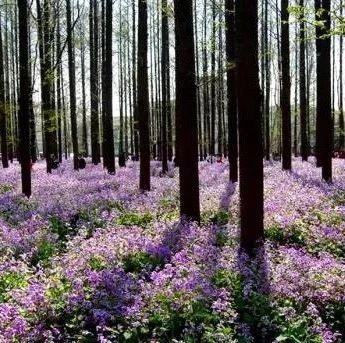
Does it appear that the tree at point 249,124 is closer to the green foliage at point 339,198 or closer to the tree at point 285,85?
the green foliage at point 339,198

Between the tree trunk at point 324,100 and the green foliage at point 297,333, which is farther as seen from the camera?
the tree trunk at point 324,100

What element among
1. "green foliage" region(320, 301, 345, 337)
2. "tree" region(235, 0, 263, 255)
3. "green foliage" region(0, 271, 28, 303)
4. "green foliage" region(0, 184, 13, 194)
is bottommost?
"green foliage" region(0, 184, 13, 194)

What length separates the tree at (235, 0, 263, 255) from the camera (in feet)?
31.3

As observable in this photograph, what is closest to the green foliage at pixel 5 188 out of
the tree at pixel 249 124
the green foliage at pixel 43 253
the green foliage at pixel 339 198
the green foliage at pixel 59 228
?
the green foliage at pixel 59 228

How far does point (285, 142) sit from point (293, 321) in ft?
61.5

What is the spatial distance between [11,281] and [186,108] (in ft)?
19.1

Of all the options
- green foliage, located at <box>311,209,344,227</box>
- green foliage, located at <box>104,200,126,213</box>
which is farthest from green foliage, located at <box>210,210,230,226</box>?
green foliage, located at <box>104,200,126,213</box>

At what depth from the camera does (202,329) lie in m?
6.49

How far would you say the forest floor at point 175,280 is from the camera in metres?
6.56

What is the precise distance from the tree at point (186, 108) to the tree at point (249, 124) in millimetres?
2638

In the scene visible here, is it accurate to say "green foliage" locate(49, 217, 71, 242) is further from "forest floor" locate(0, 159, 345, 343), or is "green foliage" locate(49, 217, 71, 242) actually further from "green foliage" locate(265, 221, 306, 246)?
"green foliage" locate(265, 221, 306, 246)

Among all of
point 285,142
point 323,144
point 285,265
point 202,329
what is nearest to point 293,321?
point 202,329

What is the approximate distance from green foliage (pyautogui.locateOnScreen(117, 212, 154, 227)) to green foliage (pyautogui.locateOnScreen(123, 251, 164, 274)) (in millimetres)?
2933

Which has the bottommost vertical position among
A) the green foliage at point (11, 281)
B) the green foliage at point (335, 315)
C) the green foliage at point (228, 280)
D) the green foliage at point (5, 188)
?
the green foliage at point (5, 188)
